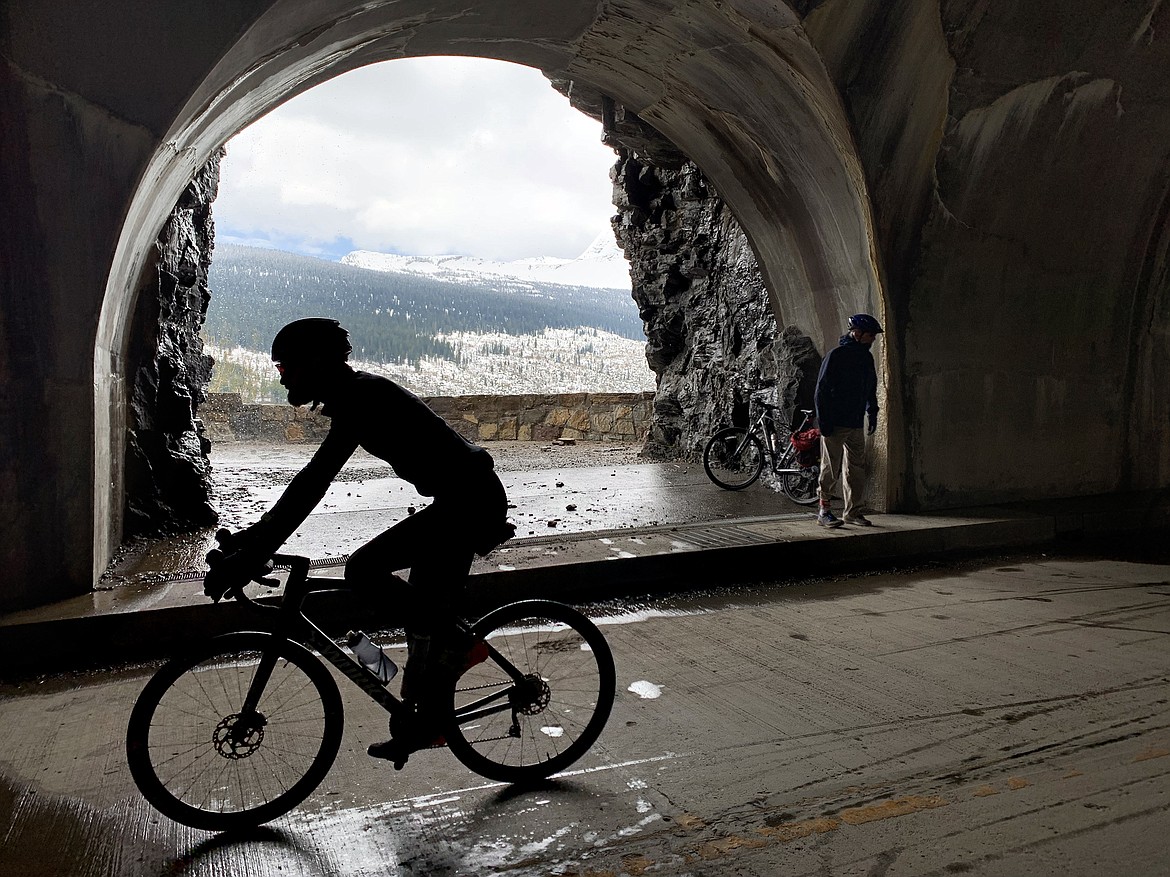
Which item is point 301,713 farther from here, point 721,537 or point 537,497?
point 537,497

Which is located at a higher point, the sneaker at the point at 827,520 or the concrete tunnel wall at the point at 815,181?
the concrete tunnel wall at the point at 815,181

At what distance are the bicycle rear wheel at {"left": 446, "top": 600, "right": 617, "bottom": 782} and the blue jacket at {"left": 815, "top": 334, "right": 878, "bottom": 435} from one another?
4.37m

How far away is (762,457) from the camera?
9953 millimetres

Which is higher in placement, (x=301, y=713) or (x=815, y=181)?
(x=815, y=181)

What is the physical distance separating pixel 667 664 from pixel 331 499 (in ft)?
19.0

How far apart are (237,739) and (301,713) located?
381 mm

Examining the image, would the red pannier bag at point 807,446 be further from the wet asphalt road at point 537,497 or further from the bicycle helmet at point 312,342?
the bicycle helmet at point 312,342

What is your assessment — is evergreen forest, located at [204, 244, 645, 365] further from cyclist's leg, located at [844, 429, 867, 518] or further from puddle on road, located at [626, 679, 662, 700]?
puddle on road, located at [626, 679, 662, 700]

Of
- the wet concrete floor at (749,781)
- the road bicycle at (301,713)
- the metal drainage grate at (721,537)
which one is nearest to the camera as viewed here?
the wet concrete floor at (749,781)

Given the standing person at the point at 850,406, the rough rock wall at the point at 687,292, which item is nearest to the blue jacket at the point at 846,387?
the standing person at the point at 850,406

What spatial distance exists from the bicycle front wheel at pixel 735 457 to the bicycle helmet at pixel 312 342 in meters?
7.30

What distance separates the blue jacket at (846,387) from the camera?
6.95m

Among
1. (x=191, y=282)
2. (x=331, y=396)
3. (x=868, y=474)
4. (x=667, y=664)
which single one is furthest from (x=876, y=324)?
(x=191, y=282)

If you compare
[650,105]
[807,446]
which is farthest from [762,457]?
[650,105]
